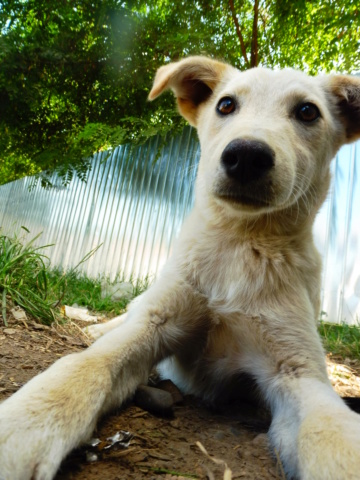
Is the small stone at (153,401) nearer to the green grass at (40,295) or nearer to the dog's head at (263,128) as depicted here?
the dog's head at (263,128)

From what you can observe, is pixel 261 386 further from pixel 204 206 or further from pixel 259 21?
pixel 259 21

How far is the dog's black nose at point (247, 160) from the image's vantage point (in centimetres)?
183

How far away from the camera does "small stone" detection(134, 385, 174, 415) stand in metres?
1.80

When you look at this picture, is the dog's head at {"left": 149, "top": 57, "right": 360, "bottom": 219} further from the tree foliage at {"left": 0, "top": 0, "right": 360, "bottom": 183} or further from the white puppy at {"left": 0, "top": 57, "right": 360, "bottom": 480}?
the tree foliage at {"left": 0, "top": 0, "right": 360, "bottom": 183}

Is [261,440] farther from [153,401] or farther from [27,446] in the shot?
[27,446]

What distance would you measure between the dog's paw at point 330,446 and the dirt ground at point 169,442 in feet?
0.55

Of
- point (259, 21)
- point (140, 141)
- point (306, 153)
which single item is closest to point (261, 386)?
point (306, 153)

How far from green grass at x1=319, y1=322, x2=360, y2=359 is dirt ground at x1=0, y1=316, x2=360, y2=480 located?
2.28m

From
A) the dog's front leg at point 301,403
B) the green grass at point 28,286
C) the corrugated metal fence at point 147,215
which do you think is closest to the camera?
the dog's front leg at point 301,403

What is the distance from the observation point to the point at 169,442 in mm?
1577

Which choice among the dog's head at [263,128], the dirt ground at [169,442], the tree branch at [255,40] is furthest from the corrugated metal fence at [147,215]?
the dirt ground at [169,442]

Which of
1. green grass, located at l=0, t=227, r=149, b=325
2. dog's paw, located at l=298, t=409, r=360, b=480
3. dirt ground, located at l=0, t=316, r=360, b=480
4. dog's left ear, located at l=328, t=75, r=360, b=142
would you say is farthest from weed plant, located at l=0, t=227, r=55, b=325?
dog's left ear, located at l=328, t=75, r=360, b=142

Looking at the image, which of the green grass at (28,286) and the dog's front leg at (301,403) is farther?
the green grass at (28,286)

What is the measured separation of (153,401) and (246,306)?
688mm
